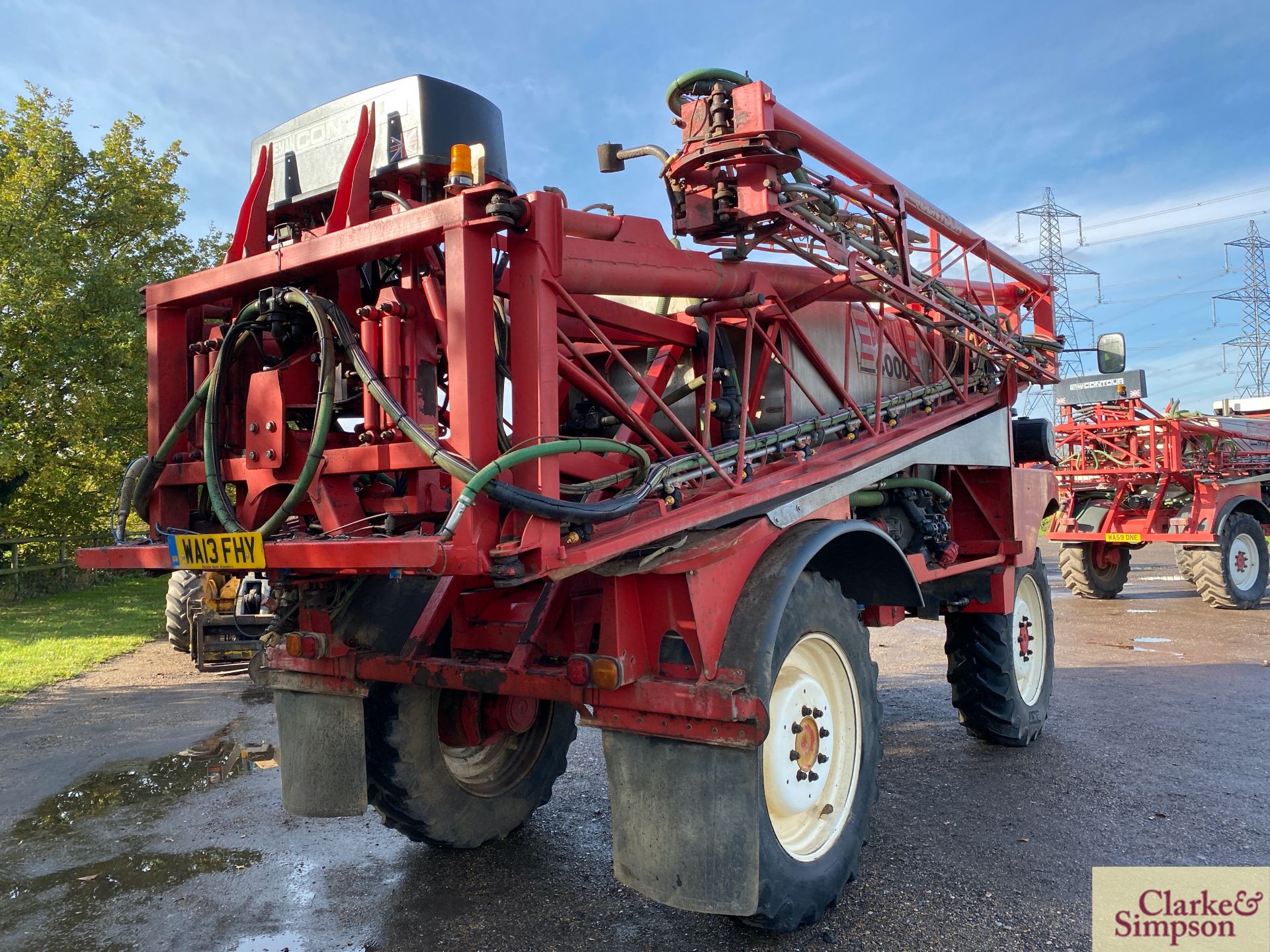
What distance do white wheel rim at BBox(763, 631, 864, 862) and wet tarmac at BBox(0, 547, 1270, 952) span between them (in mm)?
352

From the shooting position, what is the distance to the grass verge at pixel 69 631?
948cm

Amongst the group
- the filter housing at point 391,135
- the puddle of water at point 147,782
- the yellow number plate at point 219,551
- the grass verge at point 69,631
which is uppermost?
the filter housing at point 391,135

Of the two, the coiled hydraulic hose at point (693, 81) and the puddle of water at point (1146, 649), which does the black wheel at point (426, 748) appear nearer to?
the coiled hydraulic hose at point (693, 81)

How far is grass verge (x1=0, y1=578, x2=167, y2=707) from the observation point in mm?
9477

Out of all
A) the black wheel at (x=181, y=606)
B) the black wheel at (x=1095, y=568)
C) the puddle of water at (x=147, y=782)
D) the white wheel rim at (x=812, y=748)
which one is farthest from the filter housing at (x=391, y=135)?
the black wheel at (x=1095, y=568)

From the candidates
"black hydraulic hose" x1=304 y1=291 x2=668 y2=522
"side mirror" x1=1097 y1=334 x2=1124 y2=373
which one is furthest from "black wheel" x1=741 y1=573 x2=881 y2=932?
"side mirror" x1=1097 y1=334 x2=1124 y2=373

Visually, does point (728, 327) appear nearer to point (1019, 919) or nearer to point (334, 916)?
point (1019, 919)

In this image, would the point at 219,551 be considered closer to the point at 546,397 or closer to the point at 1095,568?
the point at 546,397

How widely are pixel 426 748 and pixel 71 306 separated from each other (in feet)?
53.4

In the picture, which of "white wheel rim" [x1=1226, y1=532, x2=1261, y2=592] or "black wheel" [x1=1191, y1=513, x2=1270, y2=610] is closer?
"black wheel" [x1=1191, y1=513, x2=1270, y2=610]

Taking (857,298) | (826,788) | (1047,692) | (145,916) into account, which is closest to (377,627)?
(145,916)

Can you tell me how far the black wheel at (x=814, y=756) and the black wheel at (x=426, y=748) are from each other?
1276 mm

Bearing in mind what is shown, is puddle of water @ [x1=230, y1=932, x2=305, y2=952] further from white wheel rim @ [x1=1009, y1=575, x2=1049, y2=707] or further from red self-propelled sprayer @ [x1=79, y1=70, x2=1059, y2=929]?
white wheel rim @ [x1=1009, y1=575, x2=1049, y2=707]

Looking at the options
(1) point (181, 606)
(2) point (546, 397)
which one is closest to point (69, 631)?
(1) point (181, 606)
